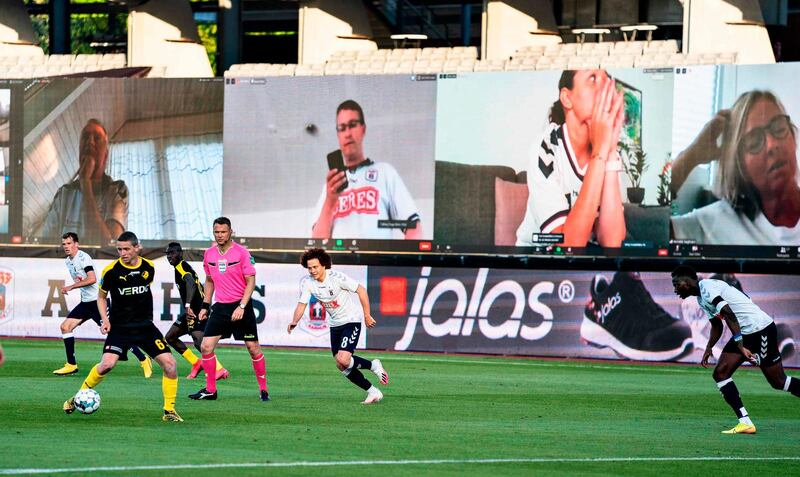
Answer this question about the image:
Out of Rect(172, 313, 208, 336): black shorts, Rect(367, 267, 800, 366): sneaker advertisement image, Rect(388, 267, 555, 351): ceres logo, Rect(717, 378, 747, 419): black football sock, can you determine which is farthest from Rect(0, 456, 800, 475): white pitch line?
Rect(388, 267, 555, 351): ceres logo

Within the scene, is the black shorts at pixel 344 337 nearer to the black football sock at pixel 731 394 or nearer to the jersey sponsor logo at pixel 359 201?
the black football sock at pixel 731 394

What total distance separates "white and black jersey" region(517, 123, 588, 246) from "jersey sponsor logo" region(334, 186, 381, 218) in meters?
3.21

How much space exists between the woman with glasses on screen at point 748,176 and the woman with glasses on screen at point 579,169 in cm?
136

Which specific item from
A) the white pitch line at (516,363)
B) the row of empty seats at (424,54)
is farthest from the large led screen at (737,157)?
the row of empty seats at (424,54)

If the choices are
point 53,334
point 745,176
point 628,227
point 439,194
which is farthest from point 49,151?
point 745,176

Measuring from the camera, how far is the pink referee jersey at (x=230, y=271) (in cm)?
1655

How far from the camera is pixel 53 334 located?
2922 centimetres

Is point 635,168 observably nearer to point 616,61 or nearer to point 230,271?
point 616,61

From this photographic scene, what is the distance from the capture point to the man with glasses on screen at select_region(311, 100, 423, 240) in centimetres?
2930

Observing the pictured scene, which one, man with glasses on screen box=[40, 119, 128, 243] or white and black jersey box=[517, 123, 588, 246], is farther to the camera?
man with glasses on screen box=[40, 119, 128, 243]

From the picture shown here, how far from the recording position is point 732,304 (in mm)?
14609

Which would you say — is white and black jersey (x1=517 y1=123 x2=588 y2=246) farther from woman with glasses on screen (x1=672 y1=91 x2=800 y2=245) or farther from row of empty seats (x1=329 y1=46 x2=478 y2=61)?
row of empty seats (x1=329 y1=46 x2=478 y2=61)

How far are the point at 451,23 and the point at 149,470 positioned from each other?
38929 mm

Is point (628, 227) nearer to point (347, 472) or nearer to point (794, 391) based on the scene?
point (794, 391)
